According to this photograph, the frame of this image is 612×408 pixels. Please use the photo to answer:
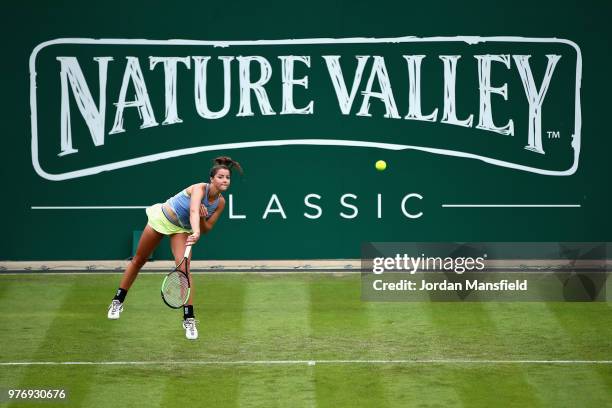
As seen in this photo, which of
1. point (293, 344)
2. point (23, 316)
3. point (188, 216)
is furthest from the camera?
point (23, 316)

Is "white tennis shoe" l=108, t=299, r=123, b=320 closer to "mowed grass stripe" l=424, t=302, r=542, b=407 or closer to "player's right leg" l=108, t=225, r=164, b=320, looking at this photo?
"player's right leg" l=108, t=225, r=164, b=320

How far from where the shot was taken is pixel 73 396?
30.9 ft

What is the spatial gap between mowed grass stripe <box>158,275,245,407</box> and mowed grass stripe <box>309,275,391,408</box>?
2.50ft

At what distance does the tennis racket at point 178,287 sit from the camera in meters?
10.7

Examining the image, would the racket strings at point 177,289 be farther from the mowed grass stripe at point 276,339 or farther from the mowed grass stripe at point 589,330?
the mowed grass stripe at point 589,330

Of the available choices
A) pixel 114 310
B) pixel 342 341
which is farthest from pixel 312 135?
pixel 342 341

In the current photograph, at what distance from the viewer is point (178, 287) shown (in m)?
11.1

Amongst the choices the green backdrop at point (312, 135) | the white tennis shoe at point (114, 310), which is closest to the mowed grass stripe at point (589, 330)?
the green backdrop at point (312, 135)

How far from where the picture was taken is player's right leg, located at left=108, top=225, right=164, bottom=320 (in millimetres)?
11516

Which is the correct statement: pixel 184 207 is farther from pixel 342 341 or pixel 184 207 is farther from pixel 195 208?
pixel 342 341

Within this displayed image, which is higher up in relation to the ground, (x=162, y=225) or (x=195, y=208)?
(x=195, y=208)

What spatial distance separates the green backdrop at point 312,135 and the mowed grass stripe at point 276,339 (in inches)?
54.9

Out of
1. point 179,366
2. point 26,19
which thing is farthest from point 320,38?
point 179,366

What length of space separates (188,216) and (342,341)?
1.89 m
